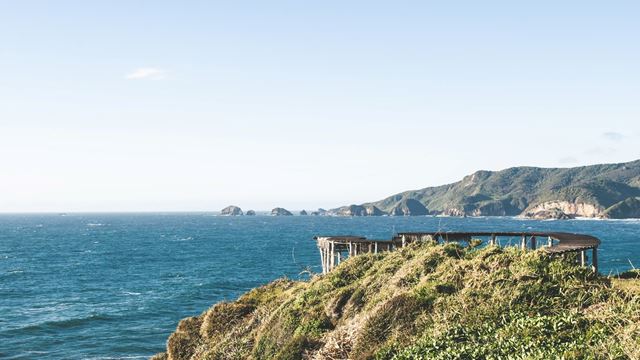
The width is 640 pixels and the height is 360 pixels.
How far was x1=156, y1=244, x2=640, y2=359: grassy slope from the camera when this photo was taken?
12.6m

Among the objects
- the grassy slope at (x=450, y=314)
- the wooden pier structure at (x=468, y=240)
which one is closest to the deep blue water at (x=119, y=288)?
the wooden pier structure at (x=468, y=240)

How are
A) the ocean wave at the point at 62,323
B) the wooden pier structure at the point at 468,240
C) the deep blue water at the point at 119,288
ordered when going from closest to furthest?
the wooden pier structure at the point at 468,240
the deep blue water at the point at 119,288
the ocean wave at the point at 62,323

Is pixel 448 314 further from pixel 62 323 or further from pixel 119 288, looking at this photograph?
pixel 119 288

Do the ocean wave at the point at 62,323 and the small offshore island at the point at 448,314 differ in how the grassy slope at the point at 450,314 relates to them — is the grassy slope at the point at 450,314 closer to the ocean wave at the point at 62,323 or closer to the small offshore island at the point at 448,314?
the small offshore island at the point at 448,314

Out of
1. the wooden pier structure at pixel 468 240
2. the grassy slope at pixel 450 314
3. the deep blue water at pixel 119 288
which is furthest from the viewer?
the deep blue water at pixel 119 288

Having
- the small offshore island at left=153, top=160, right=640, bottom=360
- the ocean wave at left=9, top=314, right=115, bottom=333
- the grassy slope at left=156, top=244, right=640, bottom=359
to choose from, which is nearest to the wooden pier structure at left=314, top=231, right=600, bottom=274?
the small offshore island at left=153, top=160, right=640, bottom=360

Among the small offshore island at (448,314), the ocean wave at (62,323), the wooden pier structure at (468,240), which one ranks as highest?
the wooden pier structure at (468,240)

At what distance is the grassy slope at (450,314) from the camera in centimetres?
1257

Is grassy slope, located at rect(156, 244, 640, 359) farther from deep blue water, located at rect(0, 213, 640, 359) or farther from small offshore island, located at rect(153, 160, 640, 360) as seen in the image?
deep blue water, located at rect(0, 213, 640, 359)

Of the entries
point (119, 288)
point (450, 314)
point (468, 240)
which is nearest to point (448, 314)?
point (450, 314)

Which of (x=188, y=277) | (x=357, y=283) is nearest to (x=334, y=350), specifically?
(x=357, y=283)

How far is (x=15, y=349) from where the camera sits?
36.4 meters

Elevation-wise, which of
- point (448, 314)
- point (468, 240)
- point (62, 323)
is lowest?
point (62, 323)

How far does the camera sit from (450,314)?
15.1 meters
